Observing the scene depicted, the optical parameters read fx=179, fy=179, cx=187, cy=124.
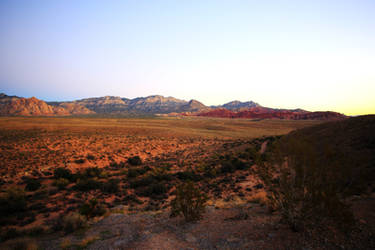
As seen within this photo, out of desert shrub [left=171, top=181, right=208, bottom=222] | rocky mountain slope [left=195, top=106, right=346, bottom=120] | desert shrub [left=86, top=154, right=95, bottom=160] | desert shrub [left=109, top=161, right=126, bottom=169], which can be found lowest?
desert shrub [left=109, top=161, right=126, bottom=169]

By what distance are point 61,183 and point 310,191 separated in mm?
13861

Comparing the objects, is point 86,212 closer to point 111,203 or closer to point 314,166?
point 111,203

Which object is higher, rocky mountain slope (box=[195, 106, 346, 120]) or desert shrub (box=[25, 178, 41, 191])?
rocky mountain slope (box=[195, 106, 346, 120])

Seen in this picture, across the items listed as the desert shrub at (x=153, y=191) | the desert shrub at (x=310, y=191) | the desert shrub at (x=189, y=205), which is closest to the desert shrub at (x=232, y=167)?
the desert shrub at (x=153, y=191)

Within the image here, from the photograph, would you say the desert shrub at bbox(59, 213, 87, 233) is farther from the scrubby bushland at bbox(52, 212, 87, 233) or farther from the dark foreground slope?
the dark foreground slope

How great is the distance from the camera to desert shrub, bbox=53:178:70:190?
1179 centimetres

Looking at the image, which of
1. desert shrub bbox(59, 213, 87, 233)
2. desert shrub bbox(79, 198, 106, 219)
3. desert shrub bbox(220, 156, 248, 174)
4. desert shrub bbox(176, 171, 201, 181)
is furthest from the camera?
desert shrub bbox(220, 156, 248, 174)

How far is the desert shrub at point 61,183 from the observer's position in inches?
464

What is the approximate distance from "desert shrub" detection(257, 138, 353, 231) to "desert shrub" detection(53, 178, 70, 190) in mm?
12923

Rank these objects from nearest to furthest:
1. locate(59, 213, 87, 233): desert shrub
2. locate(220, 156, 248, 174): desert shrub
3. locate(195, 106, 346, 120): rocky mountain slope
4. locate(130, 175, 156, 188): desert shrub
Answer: locate(59, 213, 87, 233): desert shrub < locate(130, 175, 156, 188): desert shrub < locate(220, 156, 248, 174): desert shrub < locate(195, 106, 346, 120): rocky mountain slope

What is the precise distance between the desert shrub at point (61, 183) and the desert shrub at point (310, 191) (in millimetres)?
12923

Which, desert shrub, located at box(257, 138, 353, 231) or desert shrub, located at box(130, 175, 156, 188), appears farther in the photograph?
desert shrub, located at box(130, 175, 156, 188)

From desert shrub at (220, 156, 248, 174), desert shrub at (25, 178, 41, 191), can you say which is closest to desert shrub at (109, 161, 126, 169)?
desert shrub at (25, 178, 41, 191)

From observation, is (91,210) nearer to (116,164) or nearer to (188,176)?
(188,176)
